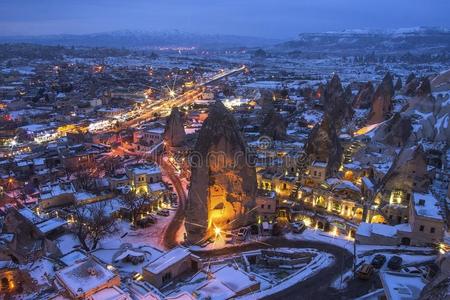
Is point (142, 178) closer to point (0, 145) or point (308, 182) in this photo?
point (308, 182)

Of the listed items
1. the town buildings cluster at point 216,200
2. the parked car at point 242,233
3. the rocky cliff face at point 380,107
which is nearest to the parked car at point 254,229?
the town buildings cluster at point 216,200

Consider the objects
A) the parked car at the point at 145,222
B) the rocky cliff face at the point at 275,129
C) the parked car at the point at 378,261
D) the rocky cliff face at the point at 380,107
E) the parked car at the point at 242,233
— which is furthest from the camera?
the rocky cliff face at the point at 380,107

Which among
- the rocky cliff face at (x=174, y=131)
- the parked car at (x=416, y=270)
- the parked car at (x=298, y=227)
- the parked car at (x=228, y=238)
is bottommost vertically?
the parked car at (x=228, y=238)

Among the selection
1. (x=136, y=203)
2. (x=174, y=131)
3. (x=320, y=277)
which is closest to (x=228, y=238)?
(x=320, y=277)

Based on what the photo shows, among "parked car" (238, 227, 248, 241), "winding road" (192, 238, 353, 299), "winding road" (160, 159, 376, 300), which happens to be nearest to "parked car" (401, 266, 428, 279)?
"winding road" (160, 159, 376, 300)

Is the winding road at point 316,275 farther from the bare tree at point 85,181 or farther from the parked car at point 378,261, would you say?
the bare tree at point 85,181

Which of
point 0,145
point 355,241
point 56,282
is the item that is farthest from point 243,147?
point 0,145

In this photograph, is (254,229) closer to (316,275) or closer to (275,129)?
(316,275)
